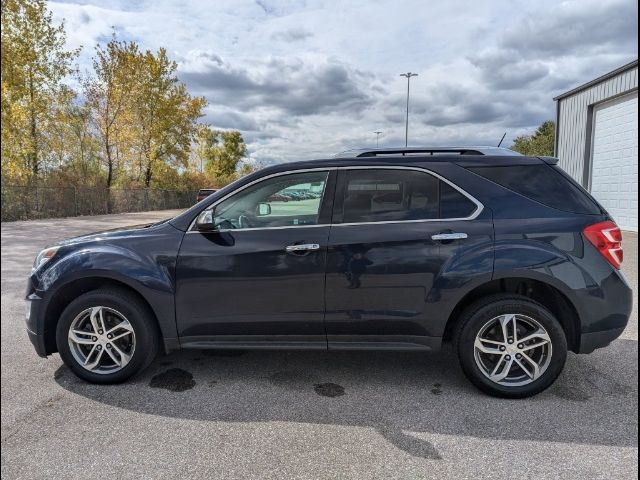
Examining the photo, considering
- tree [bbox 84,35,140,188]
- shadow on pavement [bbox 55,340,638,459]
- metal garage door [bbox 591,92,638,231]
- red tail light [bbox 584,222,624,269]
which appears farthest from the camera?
tree [bbox 84,35,140,188]

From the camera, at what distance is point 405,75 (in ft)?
132

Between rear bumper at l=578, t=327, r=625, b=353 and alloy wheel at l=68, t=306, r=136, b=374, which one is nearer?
rear bumper at l=578, t=327, r=625, b=353

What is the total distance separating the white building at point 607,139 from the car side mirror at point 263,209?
46.8 ft

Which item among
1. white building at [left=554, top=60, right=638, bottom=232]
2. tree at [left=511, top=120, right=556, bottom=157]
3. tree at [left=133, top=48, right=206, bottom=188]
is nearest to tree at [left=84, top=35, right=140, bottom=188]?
tree at [left=133, top=48, right=206, bottom=188]

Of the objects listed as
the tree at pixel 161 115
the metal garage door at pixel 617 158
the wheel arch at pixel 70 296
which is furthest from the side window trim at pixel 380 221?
the tree at pixel 161 115

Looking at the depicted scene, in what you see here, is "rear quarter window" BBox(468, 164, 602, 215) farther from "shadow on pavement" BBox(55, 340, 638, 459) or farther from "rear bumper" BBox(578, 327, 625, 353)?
"shadow on pavement" BBox(55, 340, 638, 459)

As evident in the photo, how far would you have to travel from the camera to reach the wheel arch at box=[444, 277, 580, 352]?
3188 millimetres

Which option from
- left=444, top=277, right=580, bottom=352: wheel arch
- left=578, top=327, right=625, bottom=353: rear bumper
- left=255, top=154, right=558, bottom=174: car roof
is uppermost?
left=255, top=154, right=558, bottom=174: car roof

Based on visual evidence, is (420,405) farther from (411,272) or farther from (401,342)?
(411,272)

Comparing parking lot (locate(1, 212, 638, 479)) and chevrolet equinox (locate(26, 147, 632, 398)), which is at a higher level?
chevrolet equinox (locate(26, 147, 632, 398))

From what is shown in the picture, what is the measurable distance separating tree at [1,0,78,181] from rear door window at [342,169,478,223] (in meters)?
14.9

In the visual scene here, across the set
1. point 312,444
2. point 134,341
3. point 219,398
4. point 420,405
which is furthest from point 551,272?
point 134,341

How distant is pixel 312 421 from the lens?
2869 millimetres

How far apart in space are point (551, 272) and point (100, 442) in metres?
3.20
